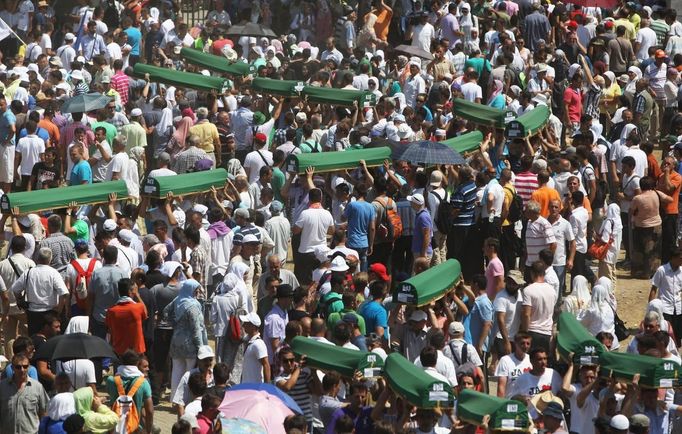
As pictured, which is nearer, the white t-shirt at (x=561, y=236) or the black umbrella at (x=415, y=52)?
the white t-shirt at (x=561, y=236)

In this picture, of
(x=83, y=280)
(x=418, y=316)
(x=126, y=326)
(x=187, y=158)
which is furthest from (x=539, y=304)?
(x=187, y=158)

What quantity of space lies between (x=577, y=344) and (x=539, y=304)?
7.89 feet

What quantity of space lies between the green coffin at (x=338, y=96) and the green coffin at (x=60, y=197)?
5.02 m

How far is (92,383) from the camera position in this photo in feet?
44.3

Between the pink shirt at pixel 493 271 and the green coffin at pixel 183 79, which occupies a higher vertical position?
the green coffin at pixel 183 79

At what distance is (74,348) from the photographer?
44.7 ft

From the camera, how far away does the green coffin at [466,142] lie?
19.8 m

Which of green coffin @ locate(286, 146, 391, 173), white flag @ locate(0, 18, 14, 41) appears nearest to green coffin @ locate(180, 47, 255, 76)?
white flag @ locate(0, 18, 14, 41)

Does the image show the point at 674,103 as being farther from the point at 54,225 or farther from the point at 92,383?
the point at 92,383

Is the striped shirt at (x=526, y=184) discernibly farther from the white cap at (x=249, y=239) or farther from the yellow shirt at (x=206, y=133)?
the yellow shirt at (x=206, y=133)

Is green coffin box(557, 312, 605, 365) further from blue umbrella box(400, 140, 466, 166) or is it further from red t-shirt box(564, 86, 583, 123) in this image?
red t-shirt box(564, 86, 583, 123)

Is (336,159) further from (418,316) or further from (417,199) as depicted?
(418,316)

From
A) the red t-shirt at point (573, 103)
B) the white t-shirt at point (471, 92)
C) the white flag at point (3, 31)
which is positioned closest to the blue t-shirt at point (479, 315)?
the red t-shirt at point (573, 103)

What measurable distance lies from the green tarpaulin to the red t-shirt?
11248mm
